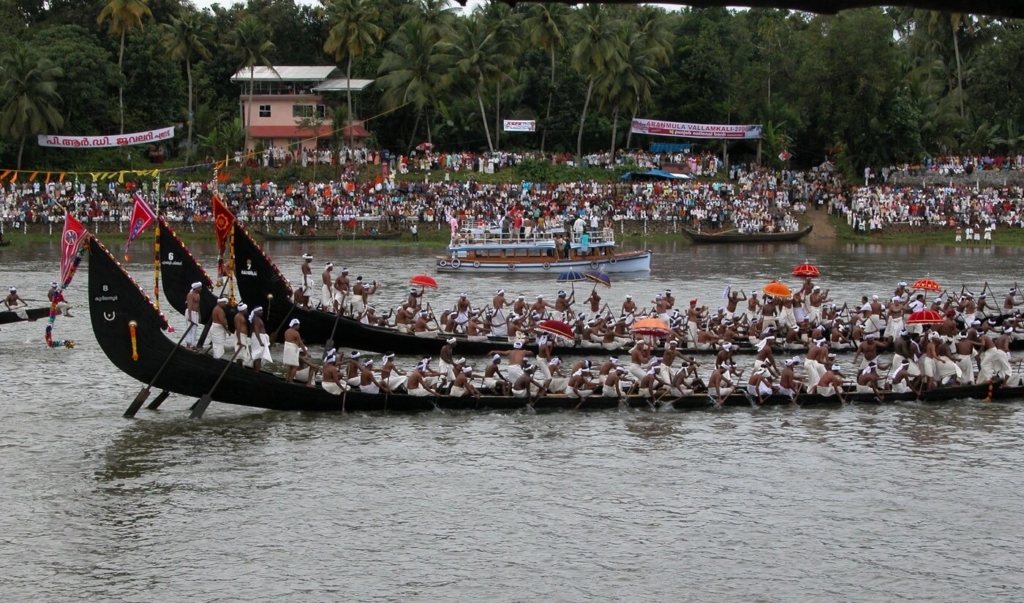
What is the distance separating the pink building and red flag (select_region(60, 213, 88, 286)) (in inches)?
1738

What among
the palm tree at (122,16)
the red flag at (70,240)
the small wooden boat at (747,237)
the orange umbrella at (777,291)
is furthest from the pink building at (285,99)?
the red flag at (70,240)

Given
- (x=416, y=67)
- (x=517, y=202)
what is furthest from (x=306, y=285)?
(x=416, y=67)

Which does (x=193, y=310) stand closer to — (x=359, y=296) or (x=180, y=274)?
(x=180, y=274)

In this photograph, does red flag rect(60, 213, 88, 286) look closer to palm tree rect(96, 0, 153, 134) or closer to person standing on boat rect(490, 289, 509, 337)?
person standing on boat rect(490, 289, 509, 337)

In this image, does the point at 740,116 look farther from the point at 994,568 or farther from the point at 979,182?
the point at 994,568

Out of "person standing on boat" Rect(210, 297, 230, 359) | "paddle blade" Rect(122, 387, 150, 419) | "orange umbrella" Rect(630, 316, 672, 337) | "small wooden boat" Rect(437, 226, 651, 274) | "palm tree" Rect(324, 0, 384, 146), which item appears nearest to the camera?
"paddle blade" Rect(122, 387, 150, 419)

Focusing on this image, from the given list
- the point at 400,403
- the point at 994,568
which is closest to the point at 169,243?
the point at 400,403

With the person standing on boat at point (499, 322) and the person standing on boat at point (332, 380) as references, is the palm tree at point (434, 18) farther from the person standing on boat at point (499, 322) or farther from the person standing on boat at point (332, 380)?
the person standing on boat at point (332, 380)

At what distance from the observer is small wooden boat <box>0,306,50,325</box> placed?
96.5 feet

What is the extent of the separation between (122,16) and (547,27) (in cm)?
2276

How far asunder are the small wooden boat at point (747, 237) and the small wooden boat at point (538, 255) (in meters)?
13.4

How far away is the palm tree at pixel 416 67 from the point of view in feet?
217

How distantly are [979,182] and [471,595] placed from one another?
55.0 m

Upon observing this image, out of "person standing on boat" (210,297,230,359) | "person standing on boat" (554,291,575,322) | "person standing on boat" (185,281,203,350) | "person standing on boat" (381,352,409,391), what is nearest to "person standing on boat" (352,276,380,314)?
"person standing on boat" (554,291,575,322)
